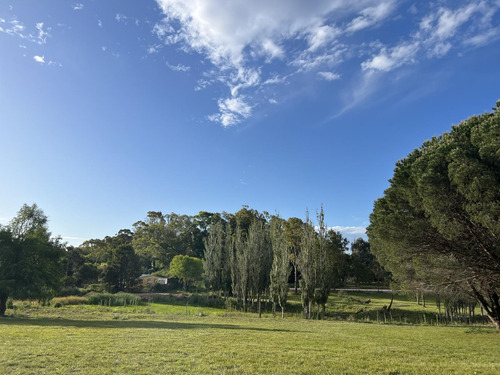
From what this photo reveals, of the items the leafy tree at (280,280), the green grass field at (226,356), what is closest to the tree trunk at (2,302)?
the green grass field at (226,356)

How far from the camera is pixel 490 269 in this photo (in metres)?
13.8

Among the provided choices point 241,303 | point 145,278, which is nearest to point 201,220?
point 145,278

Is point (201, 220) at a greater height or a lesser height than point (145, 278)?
greater

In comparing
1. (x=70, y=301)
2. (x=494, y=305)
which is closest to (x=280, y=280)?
(x=494, y=305)

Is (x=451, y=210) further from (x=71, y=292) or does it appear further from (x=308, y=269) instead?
(x=71, y=292)

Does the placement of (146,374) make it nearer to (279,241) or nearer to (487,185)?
(487,185)

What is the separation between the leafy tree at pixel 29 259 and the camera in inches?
944

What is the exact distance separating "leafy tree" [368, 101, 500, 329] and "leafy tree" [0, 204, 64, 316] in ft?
84.2

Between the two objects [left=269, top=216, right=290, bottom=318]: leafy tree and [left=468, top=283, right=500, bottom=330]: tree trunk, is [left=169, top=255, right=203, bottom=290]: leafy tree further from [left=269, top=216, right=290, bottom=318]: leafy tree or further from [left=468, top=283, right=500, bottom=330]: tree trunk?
[left=468, top=283, right=500, bottom=330]: tree trunk

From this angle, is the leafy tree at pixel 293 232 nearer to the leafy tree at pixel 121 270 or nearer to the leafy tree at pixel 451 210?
the leafy tree at pixel 121 270

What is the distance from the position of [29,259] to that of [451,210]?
30092mm

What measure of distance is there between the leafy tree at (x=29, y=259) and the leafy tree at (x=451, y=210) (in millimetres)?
25653

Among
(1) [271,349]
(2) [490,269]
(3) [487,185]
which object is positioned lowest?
(1) [271,349]

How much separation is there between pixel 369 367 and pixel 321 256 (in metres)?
23.5
